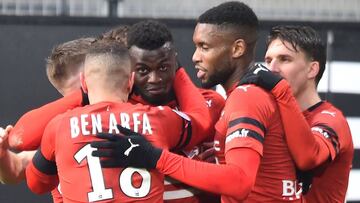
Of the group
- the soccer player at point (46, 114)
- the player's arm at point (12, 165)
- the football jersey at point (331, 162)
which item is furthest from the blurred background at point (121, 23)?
the football jersey at point (331, 162)

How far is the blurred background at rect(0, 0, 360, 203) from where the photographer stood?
21.1 ft

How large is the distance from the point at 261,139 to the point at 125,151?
1.83ft

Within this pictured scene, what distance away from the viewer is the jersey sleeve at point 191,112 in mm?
4031

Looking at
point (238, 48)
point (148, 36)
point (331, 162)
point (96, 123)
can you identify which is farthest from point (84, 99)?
point (331, 162)

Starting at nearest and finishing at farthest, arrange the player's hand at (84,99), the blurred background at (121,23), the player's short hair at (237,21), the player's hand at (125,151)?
the player's hand at (125,151) → the player's hand at (84,99) → the player's short hair at (237,21) → the blurred background at (121,23)

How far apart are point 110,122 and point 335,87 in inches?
132

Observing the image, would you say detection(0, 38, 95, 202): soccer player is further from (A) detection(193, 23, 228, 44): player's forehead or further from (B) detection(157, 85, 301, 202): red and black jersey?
(B) detection(157, 85, 301, 202): red and black jersey

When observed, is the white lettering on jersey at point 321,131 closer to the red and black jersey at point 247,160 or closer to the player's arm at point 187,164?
the red and black jersey at point 247,160

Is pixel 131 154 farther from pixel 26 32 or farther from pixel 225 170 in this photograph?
Answer: pixel 26 32

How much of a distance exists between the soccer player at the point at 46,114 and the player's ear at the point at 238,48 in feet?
2.09

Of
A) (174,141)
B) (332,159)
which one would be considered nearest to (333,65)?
(332,159)

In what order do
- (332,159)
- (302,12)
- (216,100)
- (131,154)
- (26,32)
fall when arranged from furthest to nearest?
(302,12) < (26,32) < (216,100) < (332,159) < (131,154)

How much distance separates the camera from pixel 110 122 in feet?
12.2

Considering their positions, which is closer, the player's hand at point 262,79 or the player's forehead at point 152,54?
the player's hand at point 262,79
